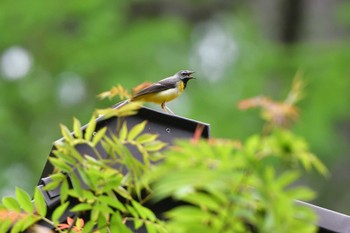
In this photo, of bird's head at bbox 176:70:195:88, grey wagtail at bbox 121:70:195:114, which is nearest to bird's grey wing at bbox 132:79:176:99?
grey wagtail at bbox 121:70:195:114

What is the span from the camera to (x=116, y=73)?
12.1 m

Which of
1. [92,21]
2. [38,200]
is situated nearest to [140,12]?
[92,21]

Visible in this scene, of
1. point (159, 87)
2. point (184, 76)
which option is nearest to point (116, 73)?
point (184, 76)

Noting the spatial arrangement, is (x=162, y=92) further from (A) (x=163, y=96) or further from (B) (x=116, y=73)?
(B) (x=116, y=73)

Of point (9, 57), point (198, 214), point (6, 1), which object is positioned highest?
point (198, 214)

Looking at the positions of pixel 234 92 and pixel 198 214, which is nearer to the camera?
pixel 198 214

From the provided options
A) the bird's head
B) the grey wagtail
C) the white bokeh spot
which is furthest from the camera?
the white bokeh spot

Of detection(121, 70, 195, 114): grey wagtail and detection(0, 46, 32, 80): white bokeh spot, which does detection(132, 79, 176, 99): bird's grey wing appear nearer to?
detection(121, 70, 195, 114): grey wagtail

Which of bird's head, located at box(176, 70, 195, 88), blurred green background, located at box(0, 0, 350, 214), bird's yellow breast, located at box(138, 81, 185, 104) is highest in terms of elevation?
bird's yellow breast, located at box(138, 81, 185, 104)

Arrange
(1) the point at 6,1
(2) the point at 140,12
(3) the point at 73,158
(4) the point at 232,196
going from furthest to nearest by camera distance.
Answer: (2) the point at 140,12, (1) the point at 6,1, (3) the point at 73,158, (4) the point at 232,196

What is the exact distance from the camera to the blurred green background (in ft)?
39.9

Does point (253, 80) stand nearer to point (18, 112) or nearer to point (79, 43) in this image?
point (79, 43)

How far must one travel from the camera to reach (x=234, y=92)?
41.9 feet

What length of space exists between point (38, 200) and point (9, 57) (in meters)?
11.4
